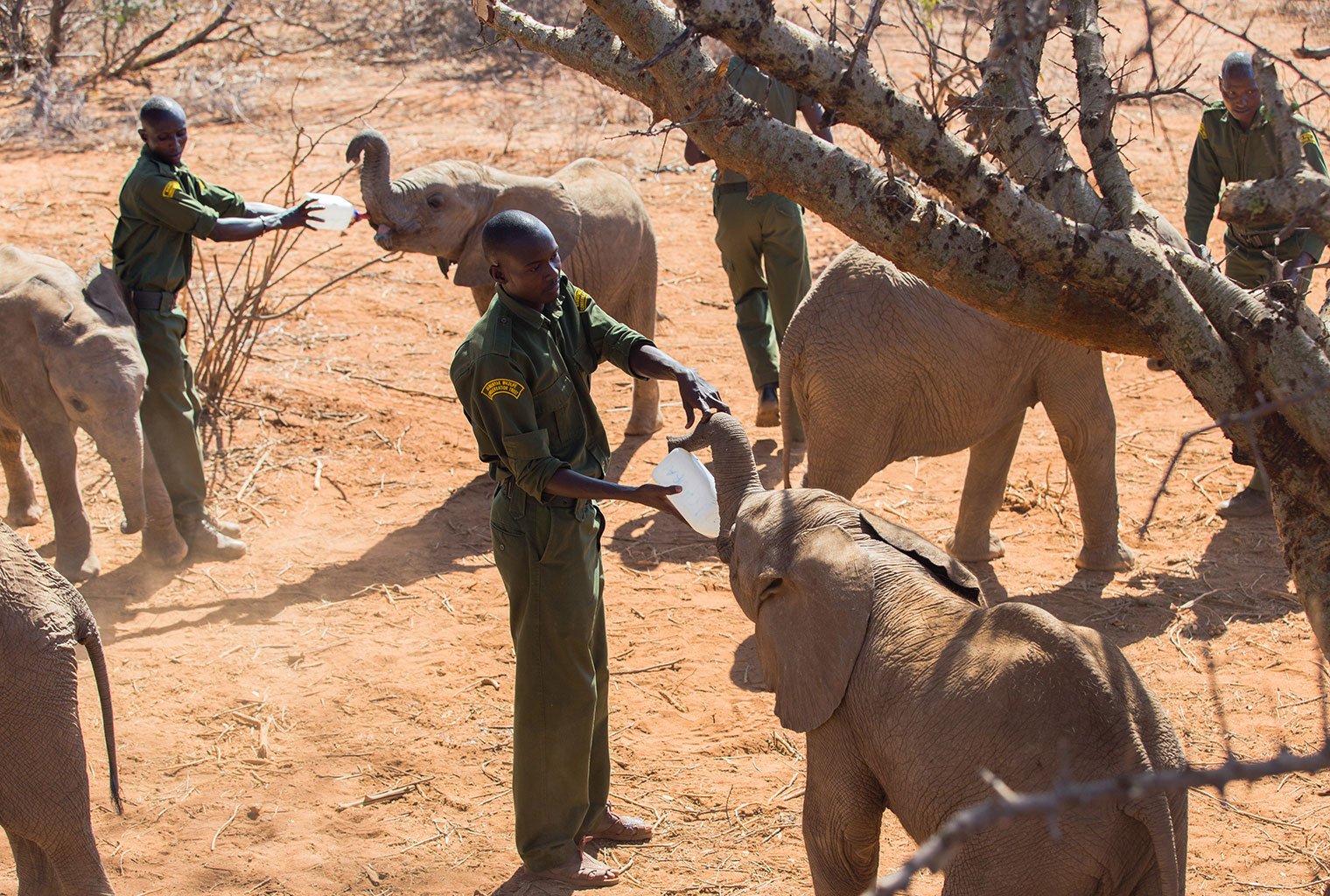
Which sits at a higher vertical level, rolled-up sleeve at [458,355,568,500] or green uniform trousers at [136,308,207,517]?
rolled-up sleeve at [458,355,568,500]

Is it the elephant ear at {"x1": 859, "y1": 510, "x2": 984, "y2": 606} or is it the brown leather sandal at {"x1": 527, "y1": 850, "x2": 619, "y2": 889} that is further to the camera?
the brown leather sandal at {"x1": 527, "y1": 850, "x2": 619, "y2": 889}

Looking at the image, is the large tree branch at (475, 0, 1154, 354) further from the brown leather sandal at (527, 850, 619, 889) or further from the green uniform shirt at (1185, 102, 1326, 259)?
the green uniform shirt at (1185, 102, 1326, 259)

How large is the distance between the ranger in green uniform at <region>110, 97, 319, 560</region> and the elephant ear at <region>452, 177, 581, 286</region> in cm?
114

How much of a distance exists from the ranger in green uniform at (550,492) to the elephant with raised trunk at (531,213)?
136 inches

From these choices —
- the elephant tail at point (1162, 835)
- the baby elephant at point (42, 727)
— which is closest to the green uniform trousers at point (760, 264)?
the baby elephant at point (42, 727)

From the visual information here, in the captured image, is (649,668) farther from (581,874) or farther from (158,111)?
(158,111)

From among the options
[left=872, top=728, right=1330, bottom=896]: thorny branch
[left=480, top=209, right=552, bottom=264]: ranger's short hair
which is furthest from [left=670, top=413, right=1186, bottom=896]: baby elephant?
[left=872, top=728, right=1330, bottom=896]: thorny branch

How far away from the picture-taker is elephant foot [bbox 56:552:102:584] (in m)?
6.63

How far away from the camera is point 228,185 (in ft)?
41.3

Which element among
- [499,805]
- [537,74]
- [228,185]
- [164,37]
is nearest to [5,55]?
[164,37]

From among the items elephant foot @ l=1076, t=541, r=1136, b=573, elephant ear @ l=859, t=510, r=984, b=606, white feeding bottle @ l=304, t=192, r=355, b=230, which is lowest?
elephant foot @ l=1076, t=541, r=1136, b=573

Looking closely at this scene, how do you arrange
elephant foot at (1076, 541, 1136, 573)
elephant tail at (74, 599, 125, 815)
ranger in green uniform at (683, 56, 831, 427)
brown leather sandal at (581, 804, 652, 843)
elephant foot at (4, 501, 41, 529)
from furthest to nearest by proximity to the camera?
ranger in green uniform at (683, 56, 831, 427) < elephant foot at (4, 501, 41, 529) < elephant foot at (1076, 541, 1136, 573) < brown leather sandal at (581, 804, 652, 843) < elephant tail at (74, 599, 125, 815)

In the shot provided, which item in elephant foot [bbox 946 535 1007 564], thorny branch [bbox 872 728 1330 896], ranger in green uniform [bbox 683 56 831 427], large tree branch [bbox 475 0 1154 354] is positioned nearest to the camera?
thorny branch [bbox 872 728 1330 896]

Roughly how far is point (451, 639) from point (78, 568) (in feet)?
6.67
